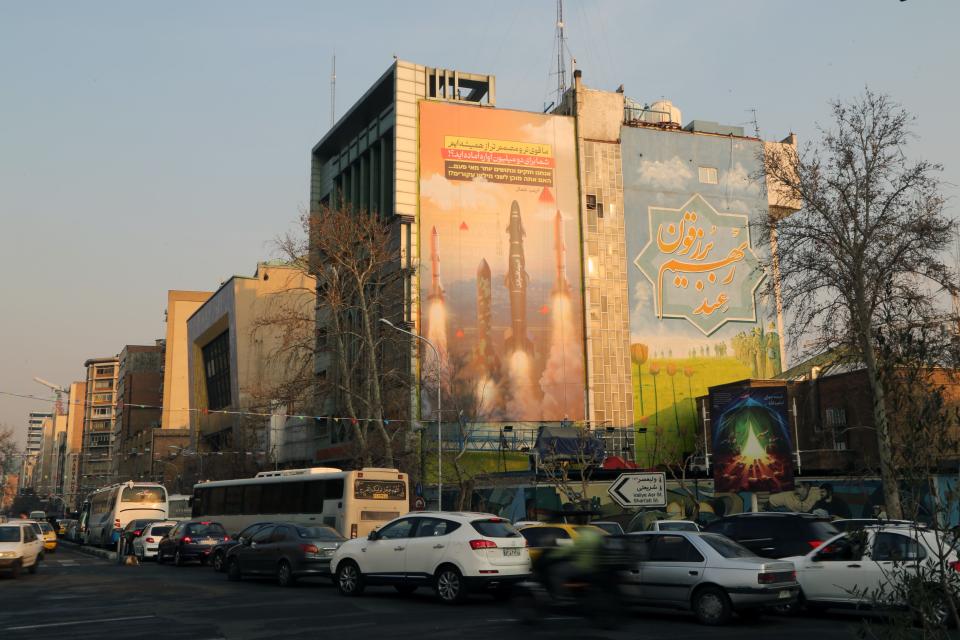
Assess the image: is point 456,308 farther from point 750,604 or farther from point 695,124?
point 750,604

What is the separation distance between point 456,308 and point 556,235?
8.88 metres

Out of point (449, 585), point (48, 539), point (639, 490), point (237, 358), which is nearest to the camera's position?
point (449, 585)

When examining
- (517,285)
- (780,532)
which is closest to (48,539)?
(517,285)

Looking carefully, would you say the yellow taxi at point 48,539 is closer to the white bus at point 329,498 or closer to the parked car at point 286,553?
the white bus at point 329,498

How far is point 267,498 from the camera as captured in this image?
3478cm

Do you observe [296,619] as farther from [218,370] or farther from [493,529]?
[218,370]

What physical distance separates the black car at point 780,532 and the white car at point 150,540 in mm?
24657

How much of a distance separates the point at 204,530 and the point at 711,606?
22069 mm

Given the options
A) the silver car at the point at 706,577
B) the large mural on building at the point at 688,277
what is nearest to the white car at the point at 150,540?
the silver car at the point at 706,577

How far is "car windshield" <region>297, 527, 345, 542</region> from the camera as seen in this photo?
22.8 m

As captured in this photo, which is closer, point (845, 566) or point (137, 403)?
point (845, 566)

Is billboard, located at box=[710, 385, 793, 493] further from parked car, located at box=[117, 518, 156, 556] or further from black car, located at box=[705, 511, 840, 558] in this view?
parked car, located at box=[117, 518, 156, 556]

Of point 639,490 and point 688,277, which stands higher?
point 688,277

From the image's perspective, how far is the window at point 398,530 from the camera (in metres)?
18.4
